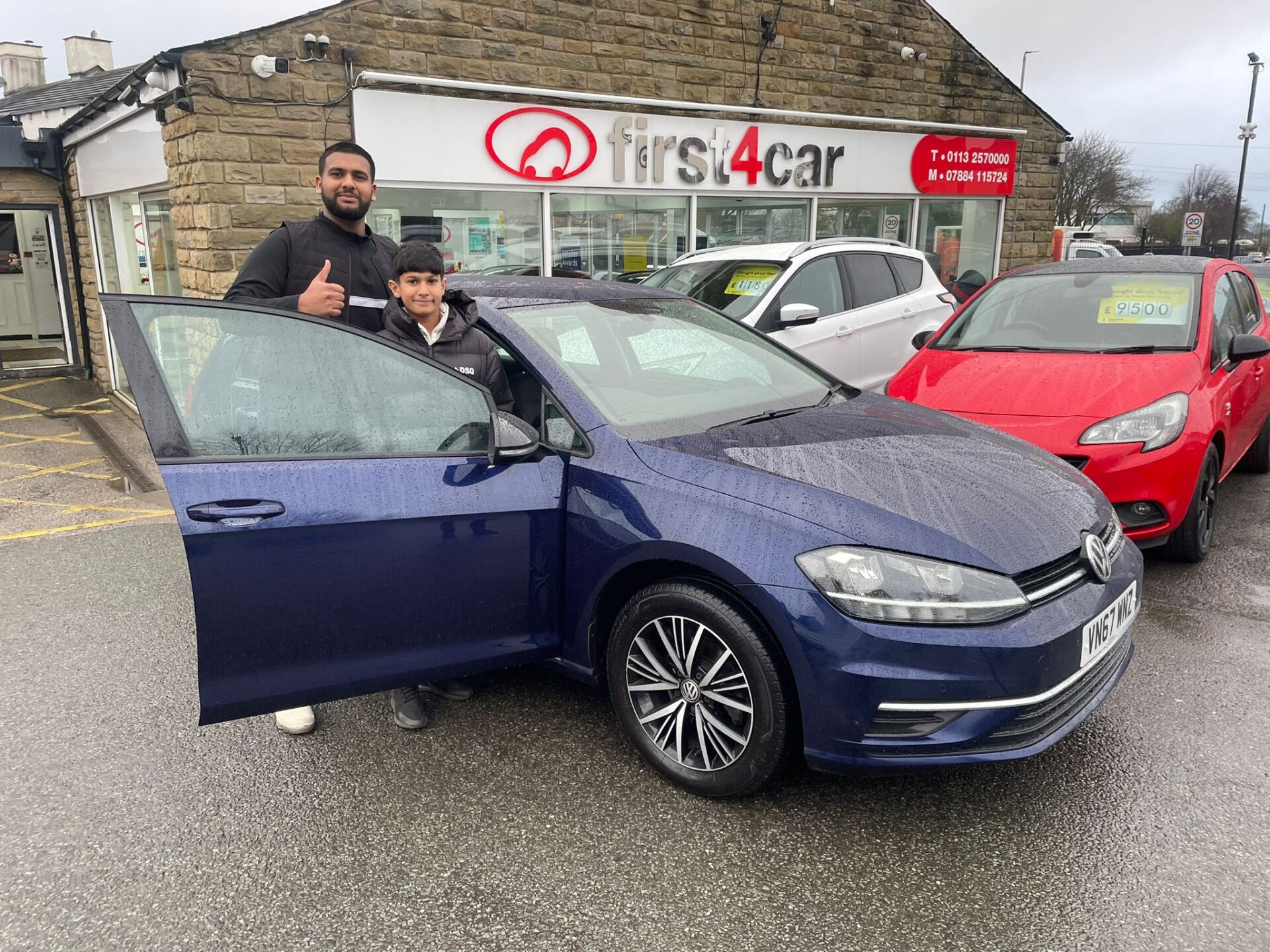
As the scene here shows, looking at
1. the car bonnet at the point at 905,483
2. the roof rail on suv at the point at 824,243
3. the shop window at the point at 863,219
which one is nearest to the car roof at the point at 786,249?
the roof rail on suv at the point at 824,243

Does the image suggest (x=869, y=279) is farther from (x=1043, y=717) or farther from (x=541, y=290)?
(x=1043, y=717)

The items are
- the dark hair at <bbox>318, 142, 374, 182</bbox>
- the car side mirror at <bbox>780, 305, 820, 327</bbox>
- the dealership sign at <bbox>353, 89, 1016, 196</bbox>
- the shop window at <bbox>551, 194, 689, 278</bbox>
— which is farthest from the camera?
the shop window at <bbox>551, 194, 689, 278</bbox>

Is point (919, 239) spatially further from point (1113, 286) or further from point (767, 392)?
point (767, 392)

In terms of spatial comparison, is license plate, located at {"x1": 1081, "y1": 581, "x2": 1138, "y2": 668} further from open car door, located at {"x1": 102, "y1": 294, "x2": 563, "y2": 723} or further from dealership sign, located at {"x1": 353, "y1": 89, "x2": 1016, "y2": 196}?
dealership sign, located at {"x1": 353, "y1": 89, "x2": 1016, "y2": 196}

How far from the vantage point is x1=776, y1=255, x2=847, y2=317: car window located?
686cm

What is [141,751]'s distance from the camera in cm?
316

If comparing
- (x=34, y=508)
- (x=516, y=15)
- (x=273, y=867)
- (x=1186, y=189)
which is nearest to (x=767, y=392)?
(x=273, y=867)

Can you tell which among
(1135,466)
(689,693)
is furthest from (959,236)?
(689,693)

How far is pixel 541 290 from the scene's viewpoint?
145 inches

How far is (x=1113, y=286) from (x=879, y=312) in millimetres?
2146

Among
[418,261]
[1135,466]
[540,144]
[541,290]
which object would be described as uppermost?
[540,144]

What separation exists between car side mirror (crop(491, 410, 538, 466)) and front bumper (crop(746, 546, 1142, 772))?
917 millimetres

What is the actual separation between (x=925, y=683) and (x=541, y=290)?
213cm

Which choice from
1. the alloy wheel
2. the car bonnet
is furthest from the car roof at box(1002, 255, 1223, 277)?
the alloy wheel
